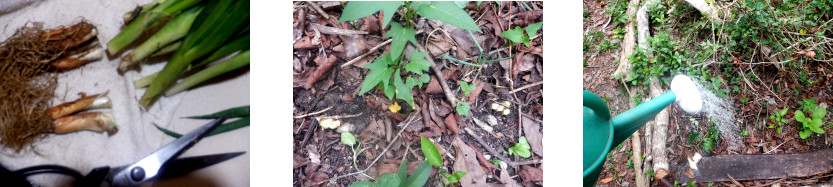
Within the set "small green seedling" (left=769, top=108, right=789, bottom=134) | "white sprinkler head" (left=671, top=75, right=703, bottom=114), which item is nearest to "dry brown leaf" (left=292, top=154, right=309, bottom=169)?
"white sprinkler head" (left=671, top=75, right=703, bottom=114)

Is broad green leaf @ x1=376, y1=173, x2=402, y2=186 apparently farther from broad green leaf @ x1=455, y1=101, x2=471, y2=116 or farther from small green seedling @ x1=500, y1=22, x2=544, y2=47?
small green seedling @ x1=500, y1=22, x2=544, y2=47

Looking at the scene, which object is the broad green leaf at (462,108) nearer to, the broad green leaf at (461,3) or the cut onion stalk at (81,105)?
the broad green leaf at (461,3)

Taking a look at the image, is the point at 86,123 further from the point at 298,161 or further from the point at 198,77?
the point at 298,161

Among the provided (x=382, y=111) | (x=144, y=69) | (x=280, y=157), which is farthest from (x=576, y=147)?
(x=144, y=69)

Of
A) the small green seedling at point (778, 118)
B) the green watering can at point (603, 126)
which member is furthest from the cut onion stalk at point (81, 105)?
the small green seedling at point (778, 118)

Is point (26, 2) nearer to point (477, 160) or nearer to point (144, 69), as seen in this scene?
point (144, 69)

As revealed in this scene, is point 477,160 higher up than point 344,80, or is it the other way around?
point 344,80
